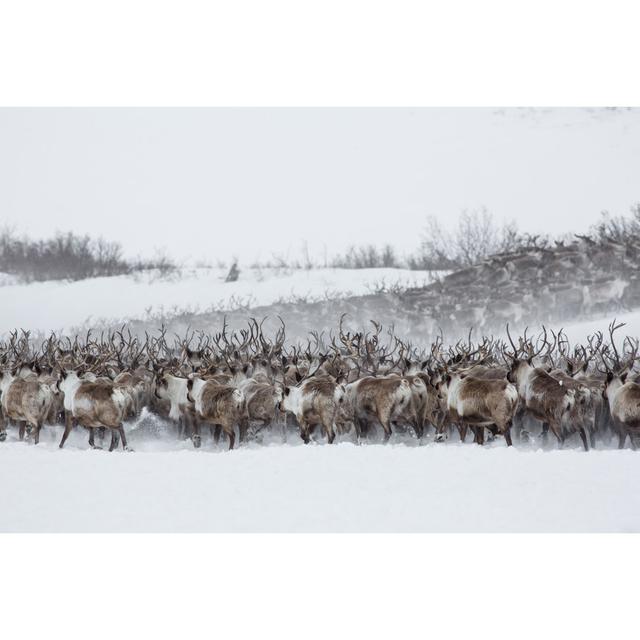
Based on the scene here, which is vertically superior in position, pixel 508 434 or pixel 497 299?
pixel 497 299

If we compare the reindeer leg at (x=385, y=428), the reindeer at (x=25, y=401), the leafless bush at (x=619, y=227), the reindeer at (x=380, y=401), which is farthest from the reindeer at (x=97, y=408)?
the leafless bush at (x=619, y=227)

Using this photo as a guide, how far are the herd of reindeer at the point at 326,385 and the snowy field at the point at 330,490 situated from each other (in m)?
0.18

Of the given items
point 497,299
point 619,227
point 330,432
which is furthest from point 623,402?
point 330,432

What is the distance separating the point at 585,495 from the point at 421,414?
4.22 feet

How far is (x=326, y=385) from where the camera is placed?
6.77 metres

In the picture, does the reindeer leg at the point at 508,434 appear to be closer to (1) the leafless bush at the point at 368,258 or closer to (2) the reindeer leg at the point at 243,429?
(1) the leafless bush at the point at 368,258

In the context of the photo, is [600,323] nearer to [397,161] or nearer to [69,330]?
[397,161]

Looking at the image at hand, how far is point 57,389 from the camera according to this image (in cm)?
689

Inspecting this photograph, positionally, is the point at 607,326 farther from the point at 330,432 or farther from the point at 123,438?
the point at 123,438

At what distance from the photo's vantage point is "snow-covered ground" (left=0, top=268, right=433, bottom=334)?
280 inches

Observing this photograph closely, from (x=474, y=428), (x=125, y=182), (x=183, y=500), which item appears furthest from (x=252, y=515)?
(x=125, y=182)

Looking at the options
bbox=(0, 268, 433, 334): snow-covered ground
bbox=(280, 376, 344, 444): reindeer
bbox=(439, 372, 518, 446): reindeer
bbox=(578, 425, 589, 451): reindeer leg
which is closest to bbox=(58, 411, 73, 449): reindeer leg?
bbox=(0, 268, 433, 334): snow-covered ground

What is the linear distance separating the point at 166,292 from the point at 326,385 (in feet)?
4.91

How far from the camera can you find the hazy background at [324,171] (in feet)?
23.8
